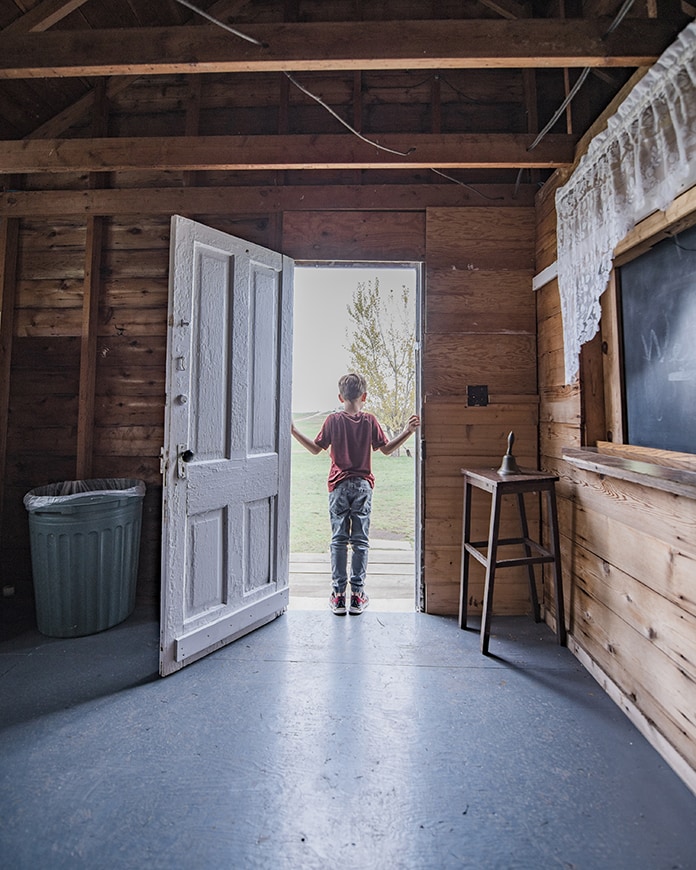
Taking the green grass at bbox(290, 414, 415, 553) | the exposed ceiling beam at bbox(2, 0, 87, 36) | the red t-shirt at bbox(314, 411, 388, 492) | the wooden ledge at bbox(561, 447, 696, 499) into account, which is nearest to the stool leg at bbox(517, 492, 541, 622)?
the wooden ledge at bbox(561, 447, 696, 499)

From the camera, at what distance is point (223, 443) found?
7.70 ft

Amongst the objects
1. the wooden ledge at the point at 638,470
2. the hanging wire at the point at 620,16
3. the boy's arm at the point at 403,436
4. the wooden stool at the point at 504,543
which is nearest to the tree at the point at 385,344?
the boy's arm at the point at 403,436

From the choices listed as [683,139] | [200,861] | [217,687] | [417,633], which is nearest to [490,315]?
[683,139]

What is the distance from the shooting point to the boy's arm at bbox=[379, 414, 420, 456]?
9.02ft

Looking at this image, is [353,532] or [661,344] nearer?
[661,344]

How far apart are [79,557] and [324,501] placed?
3.98 metres

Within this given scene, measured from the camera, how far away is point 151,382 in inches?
110

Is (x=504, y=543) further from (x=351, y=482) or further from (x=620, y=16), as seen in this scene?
(x=620, y=16)

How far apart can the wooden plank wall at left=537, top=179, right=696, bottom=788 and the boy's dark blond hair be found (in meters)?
1.16

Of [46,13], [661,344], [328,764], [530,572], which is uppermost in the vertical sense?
[46,13]

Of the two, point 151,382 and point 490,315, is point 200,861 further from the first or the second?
point 490,315

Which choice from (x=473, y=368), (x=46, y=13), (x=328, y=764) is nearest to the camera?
(x=328, y=764)

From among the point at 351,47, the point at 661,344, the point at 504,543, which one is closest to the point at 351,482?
the point at 504,543

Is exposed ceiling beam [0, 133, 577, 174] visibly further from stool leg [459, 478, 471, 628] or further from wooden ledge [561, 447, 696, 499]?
stool leg [459, 478, 471, 628]
